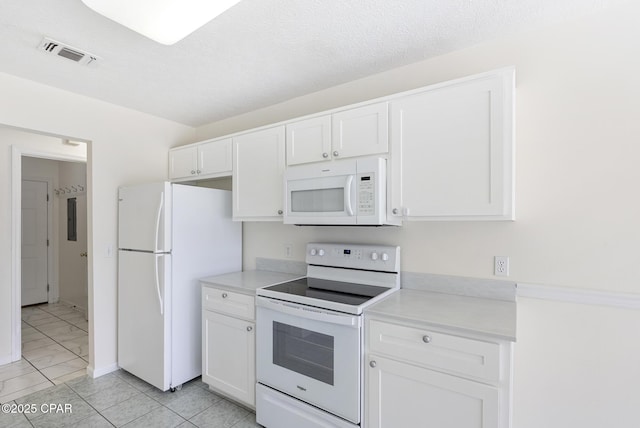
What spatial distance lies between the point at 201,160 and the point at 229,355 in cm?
175

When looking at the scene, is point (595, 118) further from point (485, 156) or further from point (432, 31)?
point (432, 31)

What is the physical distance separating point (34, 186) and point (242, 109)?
4244 mm

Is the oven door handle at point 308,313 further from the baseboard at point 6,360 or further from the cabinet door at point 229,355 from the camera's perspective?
the baseboard at point 6,360

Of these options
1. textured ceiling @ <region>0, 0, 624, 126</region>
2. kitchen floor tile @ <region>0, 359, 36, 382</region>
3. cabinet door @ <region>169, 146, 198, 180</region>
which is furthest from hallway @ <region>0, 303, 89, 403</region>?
textured ceiling @ <region>0, 0, 624, 126</region>

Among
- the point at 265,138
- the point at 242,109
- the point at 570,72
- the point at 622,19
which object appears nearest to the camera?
the point at 622,19

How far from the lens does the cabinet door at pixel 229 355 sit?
2.22 meters

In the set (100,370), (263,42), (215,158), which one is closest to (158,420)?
(100,370)

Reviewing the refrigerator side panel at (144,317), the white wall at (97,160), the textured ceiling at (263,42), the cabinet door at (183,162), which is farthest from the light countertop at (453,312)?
the white wall at (97,160)

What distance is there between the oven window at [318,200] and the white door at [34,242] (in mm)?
5051

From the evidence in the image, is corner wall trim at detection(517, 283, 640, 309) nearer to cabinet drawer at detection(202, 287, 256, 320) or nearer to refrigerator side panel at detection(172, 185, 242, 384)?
cabinet drawer at detection(202, 287, 256, 320)

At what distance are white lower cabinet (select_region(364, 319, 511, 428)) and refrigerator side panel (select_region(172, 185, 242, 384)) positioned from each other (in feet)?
5.39

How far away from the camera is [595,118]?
163 centimetres

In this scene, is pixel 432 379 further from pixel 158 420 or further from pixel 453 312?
pixel 158 420

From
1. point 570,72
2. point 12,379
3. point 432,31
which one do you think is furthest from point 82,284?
point 570,72
